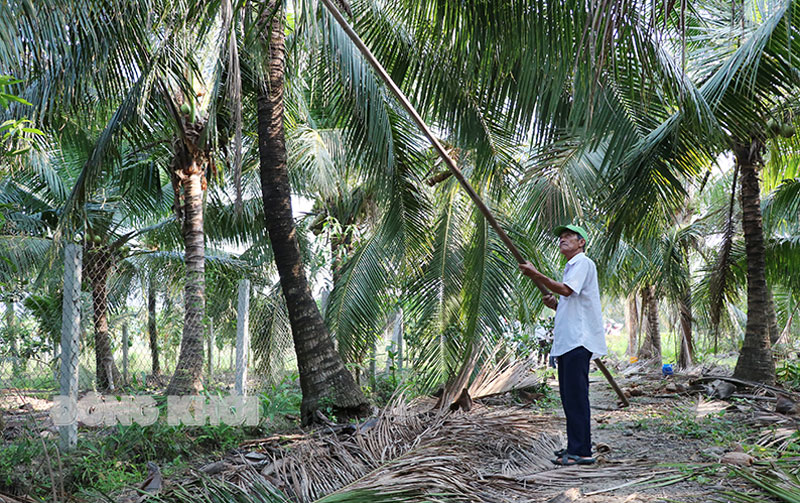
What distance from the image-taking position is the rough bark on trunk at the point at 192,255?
6887 millimetres

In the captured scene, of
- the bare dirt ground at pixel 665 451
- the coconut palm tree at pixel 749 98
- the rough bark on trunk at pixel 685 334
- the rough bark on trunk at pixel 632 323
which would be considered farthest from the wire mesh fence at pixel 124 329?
the rough bark on trunk at pixel 632 323

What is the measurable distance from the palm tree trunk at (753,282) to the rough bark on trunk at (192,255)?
21.3ft

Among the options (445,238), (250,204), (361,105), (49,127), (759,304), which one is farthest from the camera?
(250,204)

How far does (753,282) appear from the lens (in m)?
7.71

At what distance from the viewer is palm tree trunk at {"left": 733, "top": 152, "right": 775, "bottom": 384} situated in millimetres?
7387

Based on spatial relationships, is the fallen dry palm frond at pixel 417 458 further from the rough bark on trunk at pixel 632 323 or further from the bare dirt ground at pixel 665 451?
the rough bark on trunk at pixel 632 323

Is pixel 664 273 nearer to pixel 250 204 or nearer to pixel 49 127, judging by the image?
pixel 250 204

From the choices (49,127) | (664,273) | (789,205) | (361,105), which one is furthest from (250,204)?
(789,205)

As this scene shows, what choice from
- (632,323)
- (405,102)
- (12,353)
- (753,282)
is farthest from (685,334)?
(632,323)

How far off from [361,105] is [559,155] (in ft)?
7.60

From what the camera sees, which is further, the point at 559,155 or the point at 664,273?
the point at 664,273

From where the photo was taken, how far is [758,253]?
7734mm

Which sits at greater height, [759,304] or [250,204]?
[250,204]

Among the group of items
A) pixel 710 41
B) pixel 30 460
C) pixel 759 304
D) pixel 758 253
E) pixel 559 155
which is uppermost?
pixel 710 41
